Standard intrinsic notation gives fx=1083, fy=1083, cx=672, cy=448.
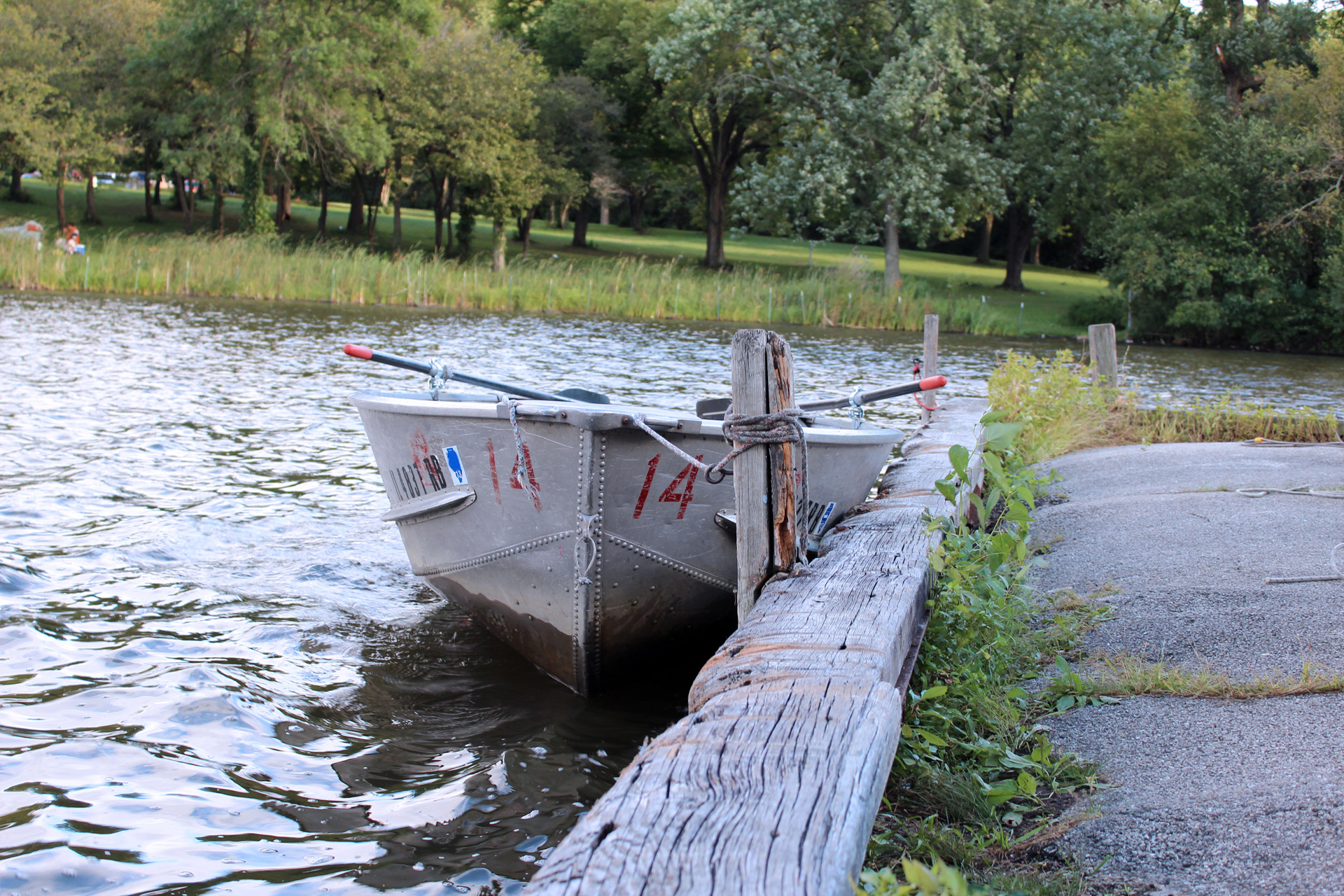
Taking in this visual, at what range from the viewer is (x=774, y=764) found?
262 centimetres

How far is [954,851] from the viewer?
→ 120 inches

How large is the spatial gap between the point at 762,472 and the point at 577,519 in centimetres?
106

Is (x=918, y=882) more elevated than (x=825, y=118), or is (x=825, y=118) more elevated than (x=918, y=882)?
(x=825, y=118)

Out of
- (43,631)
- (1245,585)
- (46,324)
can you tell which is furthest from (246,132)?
(1245,585)

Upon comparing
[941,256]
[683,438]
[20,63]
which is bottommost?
[683,438]

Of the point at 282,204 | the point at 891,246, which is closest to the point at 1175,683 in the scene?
the point at 891,246

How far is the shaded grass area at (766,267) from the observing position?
29.7 m

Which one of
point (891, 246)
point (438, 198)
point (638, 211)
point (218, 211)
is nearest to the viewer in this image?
point (891, 246)

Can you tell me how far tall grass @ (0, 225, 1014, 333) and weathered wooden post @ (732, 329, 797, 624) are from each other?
24321 millimetres

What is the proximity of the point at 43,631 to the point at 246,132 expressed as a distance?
3606 cm

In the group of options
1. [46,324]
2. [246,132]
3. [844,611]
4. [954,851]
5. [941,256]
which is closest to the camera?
[954,851]

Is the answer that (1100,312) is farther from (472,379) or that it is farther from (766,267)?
(472,379)

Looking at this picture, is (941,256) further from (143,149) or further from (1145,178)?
(143,149)

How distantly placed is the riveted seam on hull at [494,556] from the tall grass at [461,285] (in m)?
22.7
